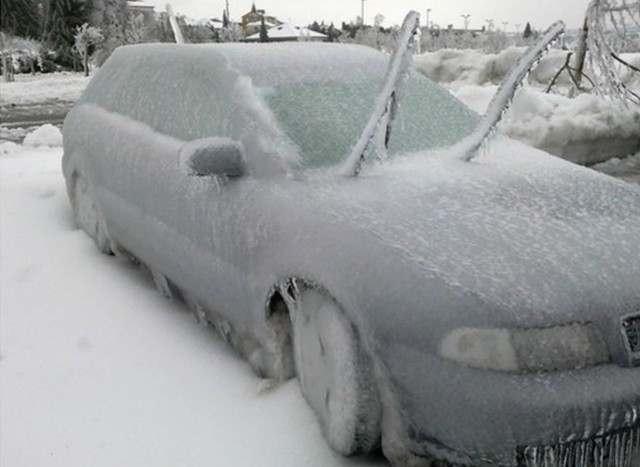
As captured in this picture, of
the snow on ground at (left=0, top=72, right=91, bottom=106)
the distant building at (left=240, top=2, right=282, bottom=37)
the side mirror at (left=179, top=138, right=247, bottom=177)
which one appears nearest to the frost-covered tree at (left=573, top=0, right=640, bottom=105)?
the side mirror at (left=179, top=138, right=247, bottom=177)

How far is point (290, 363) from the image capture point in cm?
323

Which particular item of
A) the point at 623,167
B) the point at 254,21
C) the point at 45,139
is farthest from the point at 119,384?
the point at 254,21

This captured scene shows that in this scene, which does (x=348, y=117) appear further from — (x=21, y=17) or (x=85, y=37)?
(x=85, y=37)

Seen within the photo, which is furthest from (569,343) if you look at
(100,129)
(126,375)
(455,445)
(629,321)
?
(100,129)

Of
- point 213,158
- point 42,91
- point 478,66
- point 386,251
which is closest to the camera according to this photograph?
point 386,251

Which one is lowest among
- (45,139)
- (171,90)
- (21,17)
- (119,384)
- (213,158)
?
(45,139)

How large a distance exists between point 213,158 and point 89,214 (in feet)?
7.71

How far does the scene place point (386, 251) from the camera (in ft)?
8.51

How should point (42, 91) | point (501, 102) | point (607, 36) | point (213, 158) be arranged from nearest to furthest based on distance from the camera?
point (213, 158)
point (501, 102)
point (607, 36)
point (42, 91)

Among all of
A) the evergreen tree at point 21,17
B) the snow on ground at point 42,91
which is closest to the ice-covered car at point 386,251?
the evergreen tree at point 21,17

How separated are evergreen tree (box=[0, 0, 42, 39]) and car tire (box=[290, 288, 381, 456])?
1.50 metres

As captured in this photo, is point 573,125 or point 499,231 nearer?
point 499,231

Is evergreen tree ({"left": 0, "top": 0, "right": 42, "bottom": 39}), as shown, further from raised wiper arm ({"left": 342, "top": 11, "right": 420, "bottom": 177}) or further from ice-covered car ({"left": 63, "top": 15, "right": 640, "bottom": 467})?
raised wiper arm ({"left": 342, "top": 11, "right": 420, "bottom": 177})

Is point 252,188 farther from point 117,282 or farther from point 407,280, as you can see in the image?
point 117,282
